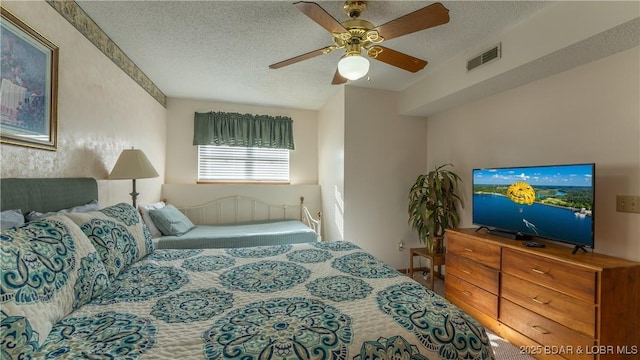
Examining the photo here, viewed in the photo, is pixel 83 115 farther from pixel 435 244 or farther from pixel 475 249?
pixel 435 244

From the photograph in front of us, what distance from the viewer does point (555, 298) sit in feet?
5.56

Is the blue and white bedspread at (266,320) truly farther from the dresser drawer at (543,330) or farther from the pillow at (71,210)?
the dresser drawer at (543,330)

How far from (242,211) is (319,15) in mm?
3087

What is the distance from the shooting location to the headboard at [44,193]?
49.5 inches

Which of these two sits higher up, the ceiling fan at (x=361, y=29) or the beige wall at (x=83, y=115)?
the ceiling fan at (x=361, y=29)

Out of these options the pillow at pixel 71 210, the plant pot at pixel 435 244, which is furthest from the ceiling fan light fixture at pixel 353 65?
the plant pot at pixel 435 244

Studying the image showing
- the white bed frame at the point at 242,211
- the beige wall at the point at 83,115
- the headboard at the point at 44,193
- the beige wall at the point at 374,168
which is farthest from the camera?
the white bed frame at the point at 242,211

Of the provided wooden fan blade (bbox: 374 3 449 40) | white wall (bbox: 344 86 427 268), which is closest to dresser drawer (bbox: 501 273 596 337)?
white wall (bbox: 344 86 427 268)

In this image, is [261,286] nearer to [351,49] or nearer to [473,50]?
[351,49]

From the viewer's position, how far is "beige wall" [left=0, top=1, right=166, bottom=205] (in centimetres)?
147

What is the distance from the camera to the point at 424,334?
95 cm

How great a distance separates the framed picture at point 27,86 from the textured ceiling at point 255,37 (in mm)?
601

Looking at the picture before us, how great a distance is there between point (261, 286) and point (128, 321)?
55 cm

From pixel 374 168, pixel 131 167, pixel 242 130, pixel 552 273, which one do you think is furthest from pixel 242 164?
pixel 552 273
